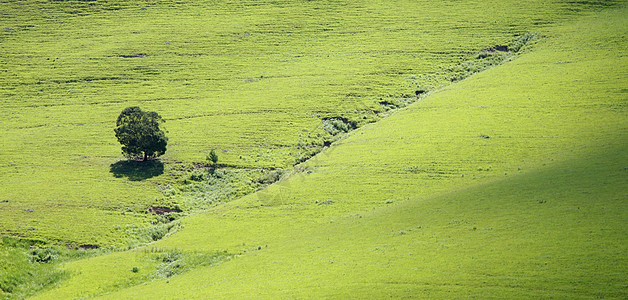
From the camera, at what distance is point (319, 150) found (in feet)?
269

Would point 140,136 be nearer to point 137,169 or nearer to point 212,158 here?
point 137,169

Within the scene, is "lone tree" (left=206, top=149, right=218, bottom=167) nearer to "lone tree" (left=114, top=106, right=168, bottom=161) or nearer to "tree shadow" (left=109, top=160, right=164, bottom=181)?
"lone tree" (left=114, top=106, right=168, bottom=161)

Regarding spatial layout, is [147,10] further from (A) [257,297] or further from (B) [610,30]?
(A) [257,297]

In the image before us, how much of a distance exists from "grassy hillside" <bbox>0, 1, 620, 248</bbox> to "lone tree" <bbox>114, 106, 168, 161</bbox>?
336 centimetres

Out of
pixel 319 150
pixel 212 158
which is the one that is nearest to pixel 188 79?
pixel 212 158

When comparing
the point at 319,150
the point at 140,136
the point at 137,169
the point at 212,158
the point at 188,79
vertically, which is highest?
the point at 188,79

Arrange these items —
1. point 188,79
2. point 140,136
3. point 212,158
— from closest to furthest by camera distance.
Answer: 1. point 140,136
2. point 212,158
3. point 188,79

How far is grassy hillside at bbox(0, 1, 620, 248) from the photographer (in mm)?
69375

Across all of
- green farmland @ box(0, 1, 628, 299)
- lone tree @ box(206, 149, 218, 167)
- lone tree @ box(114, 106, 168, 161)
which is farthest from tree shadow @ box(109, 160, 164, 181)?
lone tree @ box(206, 149, 218, 167)

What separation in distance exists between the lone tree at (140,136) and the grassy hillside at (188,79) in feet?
11.0

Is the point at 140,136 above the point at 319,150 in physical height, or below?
above

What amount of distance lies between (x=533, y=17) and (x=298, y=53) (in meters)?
54.8

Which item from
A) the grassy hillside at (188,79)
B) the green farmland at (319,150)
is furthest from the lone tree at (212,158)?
the grassy hillside at (188,79)

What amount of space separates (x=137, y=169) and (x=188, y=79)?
124 feet
